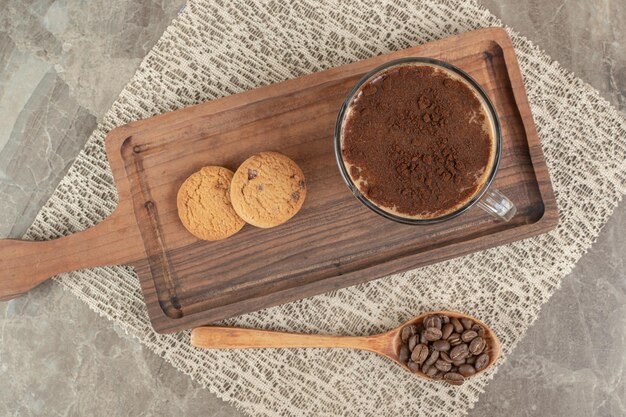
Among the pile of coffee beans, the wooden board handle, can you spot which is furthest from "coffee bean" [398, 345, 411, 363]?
the wooden board handle

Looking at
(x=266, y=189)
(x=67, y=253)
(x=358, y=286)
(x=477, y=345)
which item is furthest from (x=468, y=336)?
(x=67, y=253)

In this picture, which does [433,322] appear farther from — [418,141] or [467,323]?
[418,141]

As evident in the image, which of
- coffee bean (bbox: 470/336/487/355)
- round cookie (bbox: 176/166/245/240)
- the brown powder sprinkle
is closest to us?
the brown powder sprinkle

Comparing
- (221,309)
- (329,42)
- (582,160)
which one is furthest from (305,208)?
(582,160)

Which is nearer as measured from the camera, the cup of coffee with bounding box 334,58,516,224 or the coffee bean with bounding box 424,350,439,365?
the cup of coffee with bounding box 334,58,516,224

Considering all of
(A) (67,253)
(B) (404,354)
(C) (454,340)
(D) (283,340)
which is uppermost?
(C) (454,340)

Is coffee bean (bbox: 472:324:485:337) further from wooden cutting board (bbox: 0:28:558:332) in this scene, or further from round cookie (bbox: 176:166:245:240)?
round cookie (bbox: 176:166:245:240)
